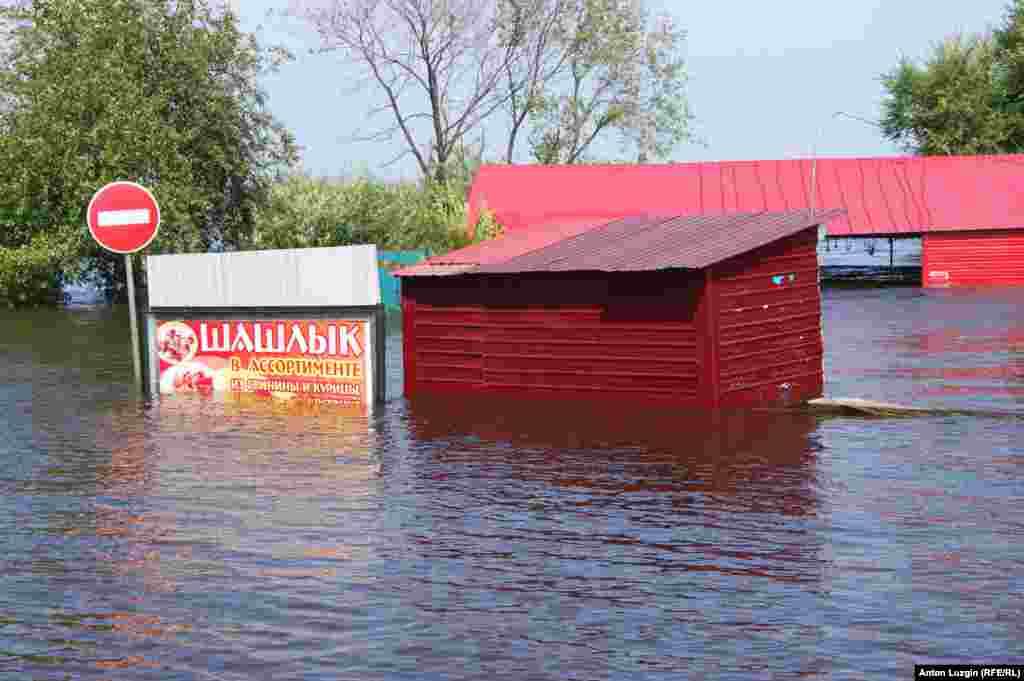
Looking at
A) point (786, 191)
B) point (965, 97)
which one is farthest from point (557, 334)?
point (965, 97)

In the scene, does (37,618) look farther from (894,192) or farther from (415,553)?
(894,192)

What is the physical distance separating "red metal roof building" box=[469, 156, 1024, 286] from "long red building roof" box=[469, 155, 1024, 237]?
0.04m

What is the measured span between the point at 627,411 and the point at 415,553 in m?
8.60

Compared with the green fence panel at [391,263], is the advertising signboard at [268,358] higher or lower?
lower

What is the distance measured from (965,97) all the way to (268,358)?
68.2 metres

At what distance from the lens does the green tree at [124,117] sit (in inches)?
1956

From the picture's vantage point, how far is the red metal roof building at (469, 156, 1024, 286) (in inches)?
2415

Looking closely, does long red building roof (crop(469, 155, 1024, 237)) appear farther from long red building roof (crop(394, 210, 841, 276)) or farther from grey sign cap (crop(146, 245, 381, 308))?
grey sign cap (crop(146, 245, 381, 308))

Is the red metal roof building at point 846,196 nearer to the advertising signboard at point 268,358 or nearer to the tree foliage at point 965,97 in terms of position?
the tree foliage at point 965,97

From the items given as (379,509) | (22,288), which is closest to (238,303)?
(379,509)

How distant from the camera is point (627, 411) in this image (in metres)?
19.1

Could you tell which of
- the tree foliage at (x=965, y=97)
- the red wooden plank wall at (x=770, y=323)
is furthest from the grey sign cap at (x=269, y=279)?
the tree foliage at (x=965, y=97)

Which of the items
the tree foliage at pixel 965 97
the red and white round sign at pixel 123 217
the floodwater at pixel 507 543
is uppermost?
the tree foliage at pixel 965 97

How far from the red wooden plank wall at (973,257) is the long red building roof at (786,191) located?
0.77 meters
